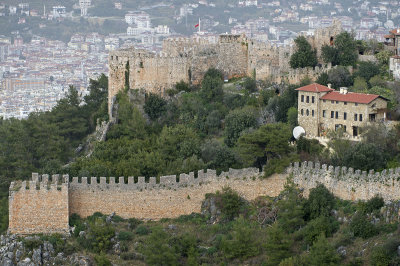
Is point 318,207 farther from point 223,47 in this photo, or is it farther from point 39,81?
point 39,81

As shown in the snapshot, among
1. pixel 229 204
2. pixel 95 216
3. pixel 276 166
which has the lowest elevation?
pixel 95 216

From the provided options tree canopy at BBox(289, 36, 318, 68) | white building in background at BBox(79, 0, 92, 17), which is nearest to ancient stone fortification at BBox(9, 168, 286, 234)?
tree canopy at BBox(289, 36, 318, 68)

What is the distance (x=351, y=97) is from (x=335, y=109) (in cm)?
90

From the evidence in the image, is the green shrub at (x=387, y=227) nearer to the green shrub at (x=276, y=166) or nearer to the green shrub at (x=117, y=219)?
the green shrub at (x=276, y=166)

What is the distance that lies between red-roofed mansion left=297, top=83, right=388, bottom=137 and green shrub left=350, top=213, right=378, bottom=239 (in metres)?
8.80

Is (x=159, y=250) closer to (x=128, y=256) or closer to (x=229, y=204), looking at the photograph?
(x=128, y=256)

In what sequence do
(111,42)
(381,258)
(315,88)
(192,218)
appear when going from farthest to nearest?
(111,42)
(315,88)
(192,218)
(381,258)

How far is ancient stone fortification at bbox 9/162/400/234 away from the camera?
1539 inches

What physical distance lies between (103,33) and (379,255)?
327 feet

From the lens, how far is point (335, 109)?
1773 inches

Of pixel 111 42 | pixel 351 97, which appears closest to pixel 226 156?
pixel 351 97

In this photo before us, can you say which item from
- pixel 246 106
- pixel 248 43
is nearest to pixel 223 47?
pixel 248 43

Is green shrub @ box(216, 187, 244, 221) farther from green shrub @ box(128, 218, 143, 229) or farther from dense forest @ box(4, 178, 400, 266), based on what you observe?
green shrub @ box(128, 218, 143, 229)

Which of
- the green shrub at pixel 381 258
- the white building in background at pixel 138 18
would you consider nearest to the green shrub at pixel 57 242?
the green shrub at pixel 381 258
